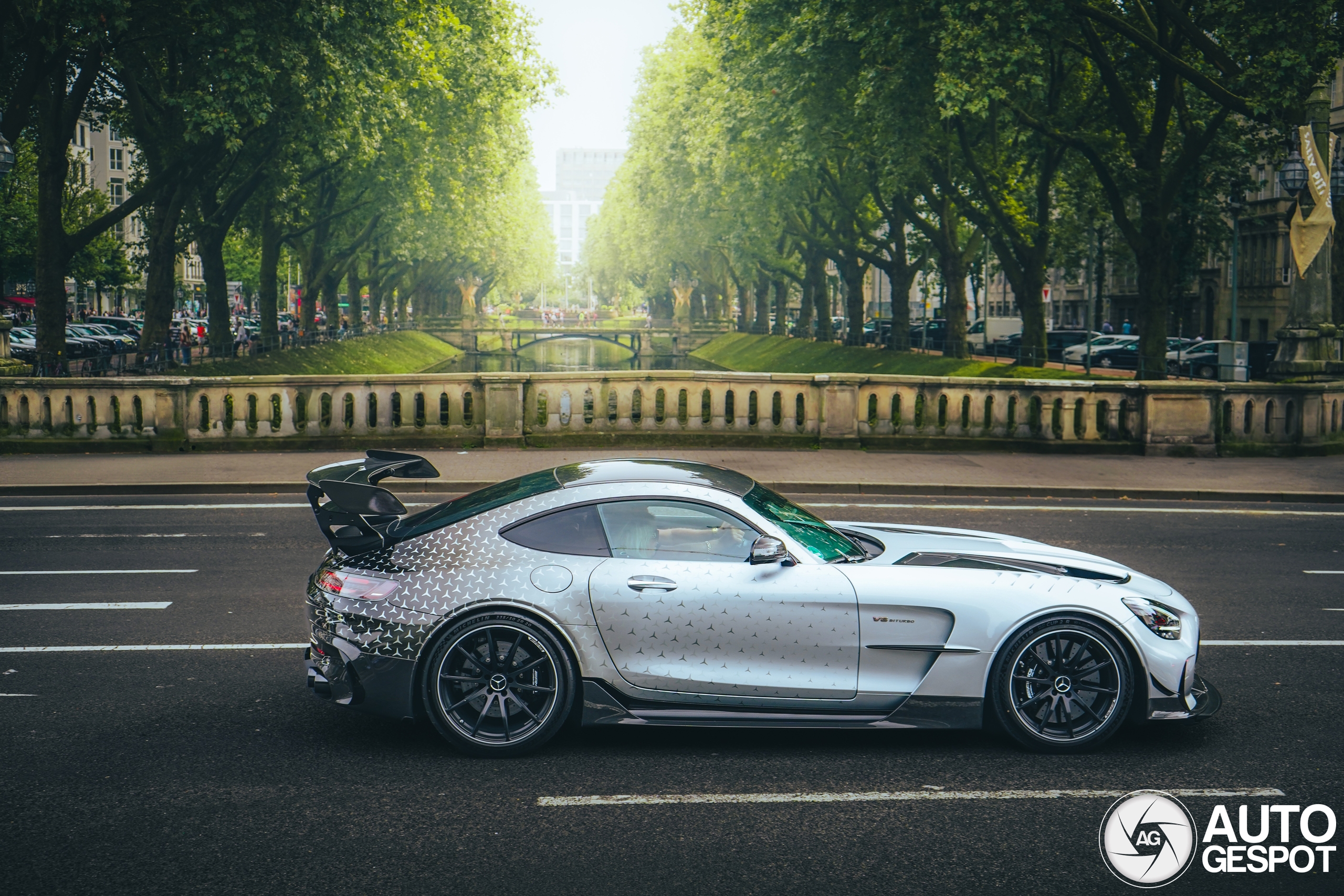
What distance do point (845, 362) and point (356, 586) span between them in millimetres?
42631

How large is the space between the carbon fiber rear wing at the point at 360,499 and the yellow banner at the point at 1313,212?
17398 mm

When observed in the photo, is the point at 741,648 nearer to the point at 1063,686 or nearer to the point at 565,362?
the point at 1063,686

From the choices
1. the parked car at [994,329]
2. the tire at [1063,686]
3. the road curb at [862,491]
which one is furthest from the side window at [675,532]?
the parked car at [994,329]

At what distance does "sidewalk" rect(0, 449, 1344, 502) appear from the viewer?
15.9m

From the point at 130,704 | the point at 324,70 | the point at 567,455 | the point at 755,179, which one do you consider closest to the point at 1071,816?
the point at 130,704

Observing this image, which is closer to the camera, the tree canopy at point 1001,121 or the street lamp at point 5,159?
the street lamp at point 5,159

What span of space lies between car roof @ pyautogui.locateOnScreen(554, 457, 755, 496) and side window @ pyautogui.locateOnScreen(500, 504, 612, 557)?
250 millimetres

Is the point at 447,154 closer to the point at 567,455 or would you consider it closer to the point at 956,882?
the point at 567,455

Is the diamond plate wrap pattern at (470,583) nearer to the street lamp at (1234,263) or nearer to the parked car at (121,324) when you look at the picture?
the street lamp at (1234,263)

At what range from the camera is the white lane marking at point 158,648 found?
310 inches

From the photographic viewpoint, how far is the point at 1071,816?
5.16m

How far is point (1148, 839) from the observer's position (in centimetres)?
495

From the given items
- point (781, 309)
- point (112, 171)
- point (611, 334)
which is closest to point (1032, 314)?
point (781, 309)

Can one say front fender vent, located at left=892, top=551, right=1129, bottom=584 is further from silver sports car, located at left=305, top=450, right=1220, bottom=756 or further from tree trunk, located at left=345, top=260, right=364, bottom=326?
tree trunk, located at left=345, top=260, right=364, bottom=326
